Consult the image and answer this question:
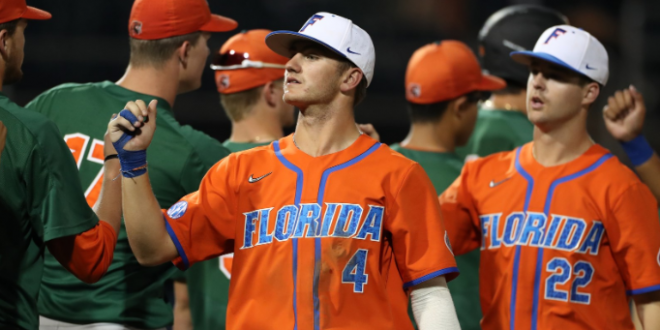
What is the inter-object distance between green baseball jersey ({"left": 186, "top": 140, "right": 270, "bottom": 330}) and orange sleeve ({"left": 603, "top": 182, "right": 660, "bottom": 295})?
1.89 metres

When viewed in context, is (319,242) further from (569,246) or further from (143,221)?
(569,246)

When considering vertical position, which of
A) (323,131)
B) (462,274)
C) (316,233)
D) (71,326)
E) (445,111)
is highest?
(323,131)

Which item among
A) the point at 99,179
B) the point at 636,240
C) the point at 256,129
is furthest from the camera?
the point at 256,129

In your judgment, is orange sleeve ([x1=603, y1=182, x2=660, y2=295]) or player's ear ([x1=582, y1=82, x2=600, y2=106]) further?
player's ear ([x1=582, y1=82, x2=600, y2=106])

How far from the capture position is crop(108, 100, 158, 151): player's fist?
2977 mm

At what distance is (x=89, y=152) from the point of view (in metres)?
3.81

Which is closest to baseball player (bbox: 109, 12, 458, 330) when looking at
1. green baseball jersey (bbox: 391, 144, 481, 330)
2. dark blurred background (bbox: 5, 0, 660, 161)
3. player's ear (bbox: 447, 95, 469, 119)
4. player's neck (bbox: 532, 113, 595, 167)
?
player's neck (bbox: 532, 113, 595, 167)

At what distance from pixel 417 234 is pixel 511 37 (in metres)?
3.11

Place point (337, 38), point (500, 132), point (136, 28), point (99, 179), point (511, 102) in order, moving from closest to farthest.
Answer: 1. point (337, 38)
2. point (99, 179)
3. point (136, 28)
4. point (500, 132)
5. point (511, 102)

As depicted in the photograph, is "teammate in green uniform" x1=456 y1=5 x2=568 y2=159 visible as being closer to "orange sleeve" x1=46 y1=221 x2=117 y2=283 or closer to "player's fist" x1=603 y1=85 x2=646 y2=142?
"player's fist" x1=603 y1=85 x2=646 y2=142

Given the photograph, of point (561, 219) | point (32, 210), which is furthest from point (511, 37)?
point (32, 210)

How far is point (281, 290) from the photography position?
3033mm

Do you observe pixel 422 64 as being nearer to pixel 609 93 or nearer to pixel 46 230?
pixel 46 230

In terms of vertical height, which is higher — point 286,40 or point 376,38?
point 286,40
